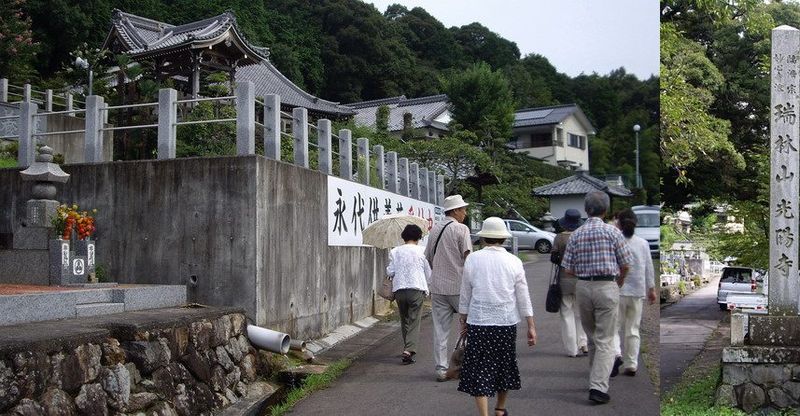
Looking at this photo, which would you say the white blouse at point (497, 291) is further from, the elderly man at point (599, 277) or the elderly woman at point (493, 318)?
the elderly man at point (599, 277)

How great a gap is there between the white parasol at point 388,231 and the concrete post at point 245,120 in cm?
282

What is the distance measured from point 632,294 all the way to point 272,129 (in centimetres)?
612

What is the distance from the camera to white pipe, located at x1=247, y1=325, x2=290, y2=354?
26.4 ft

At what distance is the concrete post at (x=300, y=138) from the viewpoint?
10.2 meters

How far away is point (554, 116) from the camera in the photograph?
583 centimetres

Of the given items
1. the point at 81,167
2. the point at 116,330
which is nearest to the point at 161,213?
the point at 81,167

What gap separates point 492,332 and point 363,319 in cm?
683

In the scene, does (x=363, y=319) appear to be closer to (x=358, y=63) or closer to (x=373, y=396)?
(x=358, y=63)

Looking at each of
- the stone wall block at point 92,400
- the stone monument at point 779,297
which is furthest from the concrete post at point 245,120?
the stone monument at point 779,297

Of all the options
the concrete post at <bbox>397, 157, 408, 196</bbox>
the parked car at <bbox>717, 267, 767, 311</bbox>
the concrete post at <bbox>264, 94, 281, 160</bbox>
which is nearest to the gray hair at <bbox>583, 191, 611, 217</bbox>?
the concrete post at <bbox>264, 94, 281, 160</bbox>

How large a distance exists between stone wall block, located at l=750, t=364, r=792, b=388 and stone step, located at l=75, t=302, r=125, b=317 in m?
7.33

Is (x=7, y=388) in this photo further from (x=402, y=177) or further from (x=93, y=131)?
(x=402, y=177)

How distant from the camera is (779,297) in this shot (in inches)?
364

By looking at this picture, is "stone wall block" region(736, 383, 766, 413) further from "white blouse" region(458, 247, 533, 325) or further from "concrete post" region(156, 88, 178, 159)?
"concrete post" region(156, 88, 178, 159)
